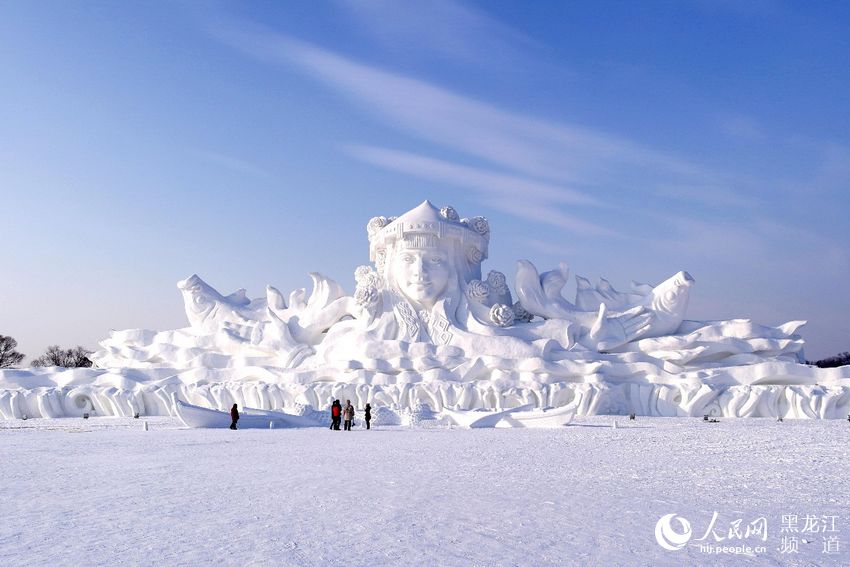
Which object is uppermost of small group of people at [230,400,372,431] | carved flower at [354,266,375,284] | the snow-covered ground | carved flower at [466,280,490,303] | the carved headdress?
the carved headdress

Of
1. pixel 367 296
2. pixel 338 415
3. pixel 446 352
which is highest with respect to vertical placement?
pixel 367 296

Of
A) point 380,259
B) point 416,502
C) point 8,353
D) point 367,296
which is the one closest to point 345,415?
point 367,296

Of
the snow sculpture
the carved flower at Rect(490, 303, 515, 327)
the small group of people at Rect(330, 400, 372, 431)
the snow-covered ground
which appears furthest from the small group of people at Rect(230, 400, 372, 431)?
the carved flower at Rect(490, 303, 515, 327)

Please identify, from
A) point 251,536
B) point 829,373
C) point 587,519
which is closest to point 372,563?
point 251,536

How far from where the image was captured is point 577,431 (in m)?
14.3

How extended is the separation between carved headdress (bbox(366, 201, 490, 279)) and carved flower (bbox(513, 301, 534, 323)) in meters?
1.52

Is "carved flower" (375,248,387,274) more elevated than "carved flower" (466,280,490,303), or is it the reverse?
"carved flower" (375,248,387,274)

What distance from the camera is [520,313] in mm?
23359

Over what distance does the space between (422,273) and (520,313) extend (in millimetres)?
3467

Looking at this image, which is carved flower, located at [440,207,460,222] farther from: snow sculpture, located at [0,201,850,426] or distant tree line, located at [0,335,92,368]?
distant tree line, located at [0,335,92,368]

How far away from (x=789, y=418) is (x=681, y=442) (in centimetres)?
907

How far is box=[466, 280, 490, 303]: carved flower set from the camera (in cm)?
2227

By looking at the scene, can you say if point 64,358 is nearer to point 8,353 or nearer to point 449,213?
point 8,353

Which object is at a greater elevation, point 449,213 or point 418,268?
point 449,213
